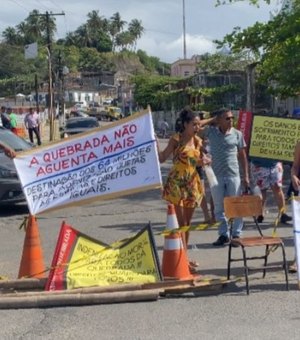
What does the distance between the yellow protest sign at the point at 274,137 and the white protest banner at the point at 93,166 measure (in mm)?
4377

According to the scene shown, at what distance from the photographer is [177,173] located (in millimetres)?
8469

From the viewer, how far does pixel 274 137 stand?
1205 centimetres

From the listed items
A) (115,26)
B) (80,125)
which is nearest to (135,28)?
(115,26)

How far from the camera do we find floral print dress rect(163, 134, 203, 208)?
8438mm

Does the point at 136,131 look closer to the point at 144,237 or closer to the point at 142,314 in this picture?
the point at 144,237

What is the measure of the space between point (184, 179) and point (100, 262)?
1.38 metres

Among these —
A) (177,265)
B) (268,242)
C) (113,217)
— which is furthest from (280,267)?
(113,217)

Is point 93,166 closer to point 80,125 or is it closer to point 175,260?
point 175,260

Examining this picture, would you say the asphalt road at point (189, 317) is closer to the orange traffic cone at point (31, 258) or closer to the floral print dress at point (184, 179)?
the orange traffic cone at point (31, 258)

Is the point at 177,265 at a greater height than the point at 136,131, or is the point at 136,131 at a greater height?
the point at 136,131

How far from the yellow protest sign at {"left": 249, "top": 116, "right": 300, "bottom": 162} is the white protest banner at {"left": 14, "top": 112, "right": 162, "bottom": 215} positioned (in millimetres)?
4377

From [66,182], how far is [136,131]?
34.6 inches

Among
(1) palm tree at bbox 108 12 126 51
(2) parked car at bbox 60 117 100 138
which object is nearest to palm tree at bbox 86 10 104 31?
(1) palm tree at bbox 108 12 126 51

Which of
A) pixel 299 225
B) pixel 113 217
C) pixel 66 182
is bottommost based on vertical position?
pixel 113 217
